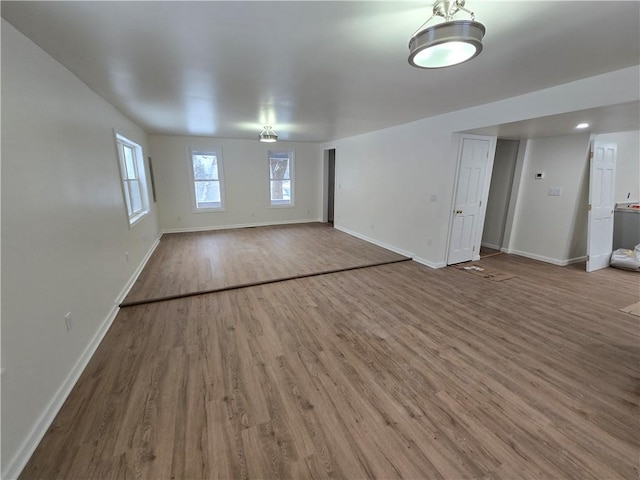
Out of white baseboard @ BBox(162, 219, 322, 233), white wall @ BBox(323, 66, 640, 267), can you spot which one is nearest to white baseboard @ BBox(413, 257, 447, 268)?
white wall @ BBox(323, 66, 640, 267)

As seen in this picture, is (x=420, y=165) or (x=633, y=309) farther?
(x=420, y=165)

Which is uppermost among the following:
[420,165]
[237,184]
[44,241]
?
[420,165]

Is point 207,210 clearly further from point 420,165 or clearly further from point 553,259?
point 553,259

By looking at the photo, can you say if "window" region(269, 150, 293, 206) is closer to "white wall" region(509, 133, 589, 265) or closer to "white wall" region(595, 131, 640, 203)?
"white wall" region(509, 133, 589, 265)

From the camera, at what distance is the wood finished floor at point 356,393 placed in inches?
55.8

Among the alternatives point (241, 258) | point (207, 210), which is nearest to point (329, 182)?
point (207, 210)

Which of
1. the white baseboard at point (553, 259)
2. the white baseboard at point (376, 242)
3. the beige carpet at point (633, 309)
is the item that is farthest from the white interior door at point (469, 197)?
the beige carpet at point (633, 309)

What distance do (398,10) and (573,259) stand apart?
536 centimetres

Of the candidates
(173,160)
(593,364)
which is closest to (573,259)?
(593,364)

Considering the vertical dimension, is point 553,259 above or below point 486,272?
above

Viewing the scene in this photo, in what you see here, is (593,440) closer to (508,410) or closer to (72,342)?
(508,410)

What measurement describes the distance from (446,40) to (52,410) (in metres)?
3.02

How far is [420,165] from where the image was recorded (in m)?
4.45

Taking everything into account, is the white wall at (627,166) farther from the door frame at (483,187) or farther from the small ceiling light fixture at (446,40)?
the small ceiling light fixture at (446,40)
